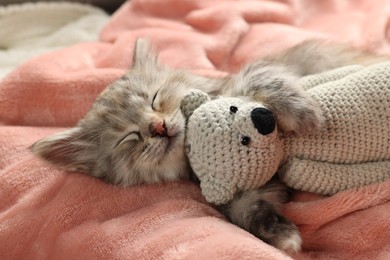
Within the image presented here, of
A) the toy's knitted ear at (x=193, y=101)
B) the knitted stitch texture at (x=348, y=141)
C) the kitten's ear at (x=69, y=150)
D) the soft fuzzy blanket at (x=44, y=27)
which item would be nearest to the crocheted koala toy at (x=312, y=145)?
the knitted stitch texture at (x=348, y=141)

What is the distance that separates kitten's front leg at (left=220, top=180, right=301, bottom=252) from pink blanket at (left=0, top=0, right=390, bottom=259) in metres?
0.05

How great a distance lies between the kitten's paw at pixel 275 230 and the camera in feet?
3.99

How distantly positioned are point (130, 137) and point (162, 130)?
13 cm

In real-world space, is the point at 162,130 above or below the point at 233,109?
below

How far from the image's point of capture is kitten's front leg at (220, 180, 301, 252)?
1.24m

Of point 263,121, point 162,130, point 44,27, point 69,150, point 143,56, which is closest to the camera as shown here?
point 263,121

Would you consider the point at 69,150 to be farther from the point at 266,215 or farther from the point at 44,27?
the point at 44,27

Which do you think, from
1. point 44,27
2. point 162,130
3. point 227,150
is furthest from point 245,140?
point 44,27

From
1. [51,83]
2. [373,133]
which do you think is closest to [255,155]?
[373,133]

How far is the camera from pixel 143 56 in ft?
5.96

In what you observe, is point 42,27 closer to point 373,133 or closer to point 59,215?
point 59,215

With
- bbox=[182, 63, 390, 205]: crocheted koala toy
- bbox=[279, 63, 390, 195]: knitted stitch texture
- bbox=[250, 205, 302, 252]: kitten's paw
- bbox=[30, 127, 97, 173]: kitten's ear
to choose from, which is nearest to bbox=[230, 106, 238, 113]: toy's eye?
bbox=[182, 63, 390, 205]: crocheted koala toy

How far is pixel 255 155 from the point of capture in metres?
1.27

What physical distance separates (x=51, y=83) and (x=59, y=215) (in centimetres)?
64
